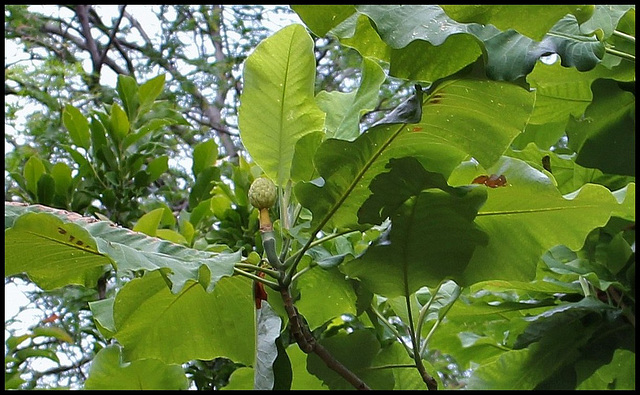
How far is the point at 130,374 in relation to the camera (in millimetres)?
865

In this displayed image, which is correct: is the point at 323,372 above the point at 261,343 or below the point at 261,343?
below

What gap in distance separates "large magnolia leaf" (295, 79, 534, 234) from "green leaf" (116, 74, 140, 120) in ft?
2.81

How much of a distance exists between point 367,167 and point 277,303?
9.1 inches

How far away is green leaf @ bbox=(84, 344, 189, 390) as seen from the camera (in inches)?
34.0

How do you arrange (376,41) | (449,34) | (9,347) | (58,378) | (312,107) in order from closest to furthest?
(449,34)
(376,41)
(312,107)
(9,347)
(58,378)

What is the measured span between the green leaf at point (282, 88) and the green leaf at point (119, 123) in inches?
23.1

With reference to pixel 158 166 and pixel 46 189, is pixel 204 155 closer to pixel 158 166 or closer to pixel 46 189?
pixel 158 166

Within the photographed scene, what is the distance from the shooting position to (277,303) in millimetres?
829

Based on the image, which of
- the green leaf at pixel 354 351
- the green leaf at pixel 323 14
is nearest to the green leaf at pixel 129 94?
the green leaf at pixel 354 351

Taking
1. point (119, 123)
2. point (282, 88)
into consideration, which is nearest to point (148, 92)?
point (119, 123)

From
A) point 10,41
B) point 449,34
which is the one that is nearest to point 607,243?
point 449,34

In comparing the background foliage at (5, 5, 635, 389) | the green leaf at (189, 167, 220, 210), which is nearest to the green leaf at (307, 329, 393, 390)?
the background foliage at (5, 5, 635, 389)

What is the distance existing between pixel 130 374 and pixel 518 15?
636 mm

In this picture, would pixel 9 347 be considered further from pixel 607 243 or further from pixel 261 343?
pixel 607 243
